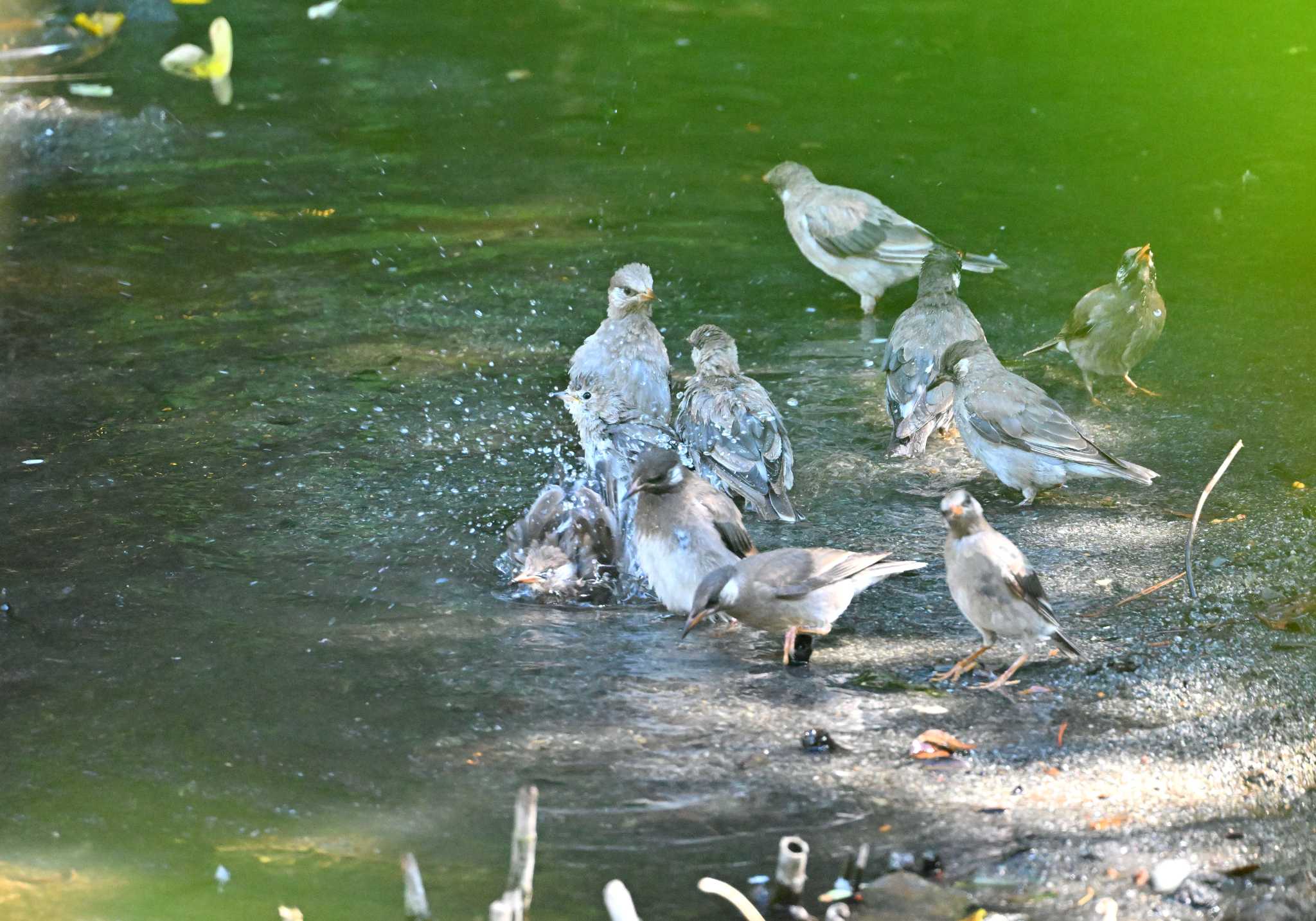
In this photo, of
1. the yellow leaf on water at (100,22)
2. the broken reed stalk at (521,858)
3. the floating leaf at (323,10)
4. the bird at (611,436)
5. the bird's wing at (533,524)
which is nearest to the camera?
the broken reed stalk at (521,858)

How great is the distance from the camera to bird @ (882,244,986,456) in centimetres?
670

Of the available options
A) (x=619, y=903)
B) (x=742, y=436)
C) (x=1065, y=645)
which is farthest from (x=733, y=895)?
(x=742, y=436)

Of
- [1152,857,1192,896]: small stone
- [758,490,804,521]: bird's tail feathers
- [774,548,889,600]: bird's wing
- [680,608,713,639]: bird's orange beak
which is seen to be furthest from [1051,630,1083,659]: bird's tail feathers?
[758,490,804,521]: bird's tail feathers

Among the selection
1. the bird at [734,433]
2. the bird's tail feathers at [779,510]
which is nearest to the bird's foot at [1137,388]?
the bird at [734,433]

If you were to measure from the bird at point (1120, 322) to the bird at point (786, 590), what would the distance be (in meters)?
2.65

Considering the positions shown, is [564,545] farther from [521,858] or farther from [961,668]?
[521,858]

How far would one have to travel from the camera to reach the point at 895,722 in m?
4.48

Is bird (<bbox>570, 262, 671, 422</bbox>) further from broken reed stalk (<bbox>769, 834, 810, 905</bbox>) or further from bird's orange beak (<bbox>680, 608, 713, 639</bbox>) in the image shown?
broken reed stalk (<bbox>769, 834, 810, 905</bbox>)

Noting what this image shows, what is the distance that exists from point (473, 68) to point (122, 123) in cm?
316

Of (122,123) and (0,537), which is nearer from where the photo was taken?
(0,537)

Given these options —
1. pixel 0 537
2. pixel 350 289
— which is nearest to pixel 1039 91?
pixel 350 289

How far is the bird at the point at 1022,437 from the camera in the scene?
6.01m

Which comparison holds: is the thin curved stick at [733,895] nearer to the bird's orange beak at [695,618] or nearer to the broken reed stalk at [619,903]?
the broken reed stalk at [619,903]

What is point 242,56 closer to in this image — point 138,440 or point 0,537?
point 138,440
